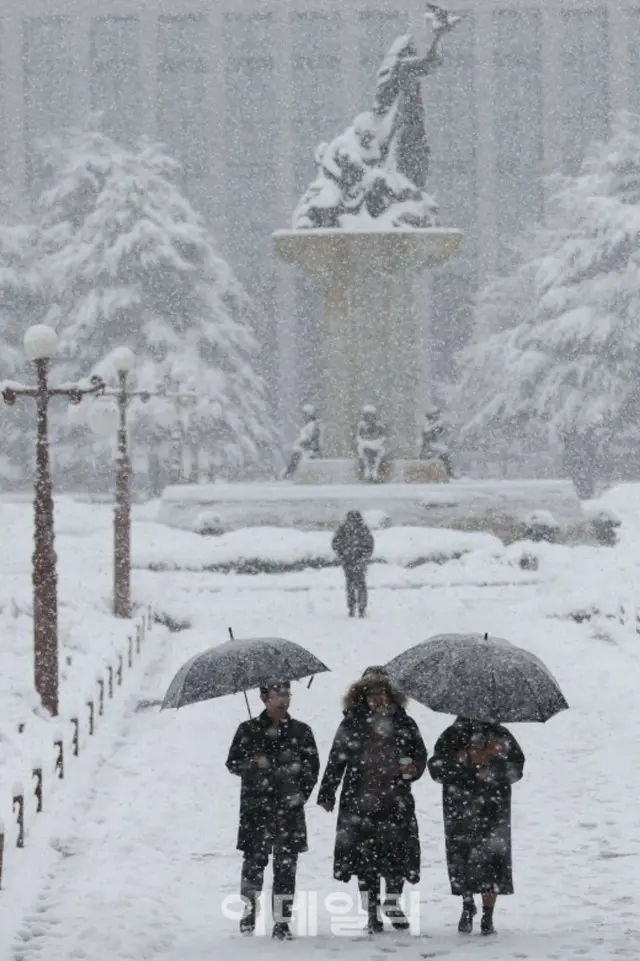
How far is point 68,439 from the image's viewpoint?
4800 centimetres

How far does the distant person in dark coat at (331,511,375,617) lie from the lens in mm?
21438

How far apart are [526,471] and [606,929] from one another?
154 feet

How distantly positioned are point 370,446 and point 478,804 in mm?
27427

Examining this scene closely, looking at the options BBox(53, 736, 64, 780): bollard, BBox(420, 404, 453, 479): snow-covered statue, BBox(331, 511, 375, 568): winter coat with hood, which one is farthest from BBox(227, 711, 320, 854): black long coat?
BBox(420, 404, 453, 479): snow-covered statue

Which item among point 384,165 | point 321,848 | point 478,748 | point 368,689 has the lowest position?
point 321,848

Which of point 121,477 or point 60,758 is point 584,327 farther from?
point 60,758

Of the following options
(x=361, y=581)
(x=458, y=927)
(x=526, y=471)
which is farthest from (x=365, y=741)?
(x=526, y=471)

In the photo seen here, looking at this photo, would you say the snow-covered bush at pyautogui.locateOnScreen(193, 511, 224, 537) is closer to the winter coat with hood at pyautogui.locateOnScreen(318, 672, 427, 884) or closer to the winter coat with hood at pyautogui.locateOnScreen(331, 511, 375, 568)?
the winter coat with hood at pyautogui.locateOnScreen(331, 511, 375, 568)

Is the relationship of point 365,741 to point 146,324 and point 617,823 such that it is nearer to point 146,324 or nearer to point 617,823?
point 617,823

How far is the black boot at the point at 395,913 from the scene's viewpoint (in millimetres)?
6816

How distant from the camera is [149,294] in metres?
48.8

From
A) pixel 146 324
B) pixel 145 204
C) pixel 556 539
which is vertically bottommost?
pixel 556 539

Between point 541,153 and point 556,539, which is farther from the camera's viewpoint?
point 541,153

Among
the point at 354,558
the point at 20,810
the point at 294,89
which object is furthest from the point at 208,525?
the point at 294,89
